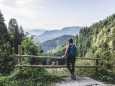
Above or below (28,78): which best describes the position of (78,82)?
below

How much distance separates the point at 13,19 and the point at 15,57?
272ft

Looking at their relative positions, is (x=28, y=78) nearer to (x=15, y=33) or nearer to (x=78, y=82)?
(x=78, y=82)

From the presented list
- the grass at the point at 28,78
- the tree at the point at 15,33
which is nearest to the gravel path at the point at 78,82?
the grass at the point at 28,78

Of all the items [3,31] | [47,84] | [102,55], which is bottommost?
[47,84]

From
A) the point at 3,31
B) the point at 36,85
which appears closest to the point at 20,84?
the point at 36,85

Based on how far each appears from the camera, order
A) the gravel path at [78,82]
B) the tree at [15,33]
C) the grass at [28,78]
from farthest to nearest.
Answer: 1. the tree at [15,33]
2. the gravel path at [78,82]
3. the grass at [28,78]

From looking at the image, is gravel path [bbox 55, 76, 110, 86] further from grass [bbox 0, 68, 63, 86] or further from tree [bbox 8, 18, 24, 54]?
tree [bbox 8, 18, 24, 54]

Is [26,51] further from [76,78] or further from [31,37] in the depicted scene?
[76,78]

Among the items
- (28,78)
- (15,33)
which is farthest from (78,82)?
(15,33)

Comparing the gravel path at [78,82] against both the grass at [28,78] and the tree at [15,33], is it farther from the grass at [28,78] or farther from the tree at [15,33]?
the tree at [15,33]

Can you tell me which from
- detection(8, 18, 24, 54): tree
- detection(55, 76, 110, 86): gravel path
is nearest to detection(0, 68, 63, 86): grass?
detection(55, 76, 110, 86): gravel path

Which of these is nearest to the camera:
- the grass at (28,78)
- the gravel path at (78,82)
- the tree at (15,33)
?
the grass at (28,78)

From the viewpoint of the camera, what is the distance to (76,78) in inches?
719

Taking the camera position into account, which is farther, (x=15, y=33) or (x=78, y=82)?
(x=15, y=33)
